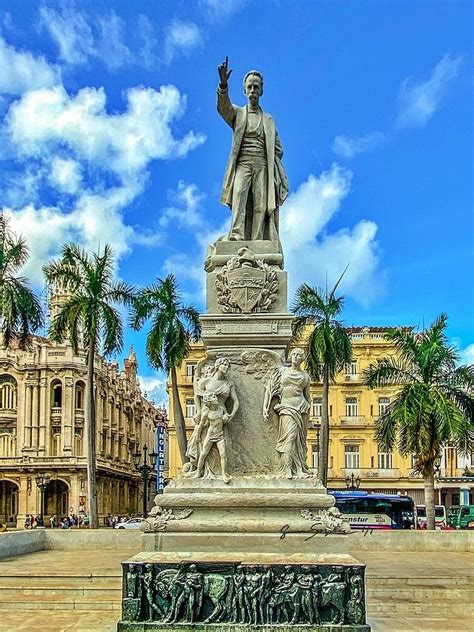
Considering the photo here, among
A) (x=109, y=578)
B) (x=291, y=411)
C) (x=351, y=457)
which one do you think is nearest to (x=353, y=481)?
(x=351, y=457)

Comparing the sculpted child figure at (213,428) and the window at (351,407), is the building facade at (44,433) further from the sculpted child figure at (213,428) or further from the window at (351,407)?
the sculpted child figure at (213,428)

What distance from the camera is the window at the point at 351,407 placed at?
59406 mm

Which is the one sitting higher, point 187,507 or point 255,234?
point 255,234

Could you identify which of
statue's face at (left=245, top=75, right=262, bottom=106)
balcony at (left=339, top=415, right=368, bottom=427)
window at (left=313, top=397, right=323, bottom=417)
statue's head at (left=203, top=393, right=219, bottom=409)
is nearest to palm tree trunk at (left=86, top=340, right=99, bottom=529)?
statue's face at (left=245, top=75, right=262, bottom=106)

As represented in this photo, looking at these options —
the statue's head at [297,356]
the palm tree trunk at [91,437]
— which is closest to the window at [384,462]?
the palm tree trunk at [91,437]

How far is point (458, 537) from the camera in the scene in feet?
75.5

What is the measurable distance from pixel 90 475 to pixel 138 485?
57246 mm

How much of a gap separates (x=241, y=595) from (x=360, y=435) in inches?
2064

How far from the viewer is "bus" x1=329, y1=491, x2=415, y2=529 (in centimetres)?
3953

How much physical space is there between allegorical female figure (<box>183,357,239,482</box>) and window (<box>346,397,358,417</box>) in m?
51.5

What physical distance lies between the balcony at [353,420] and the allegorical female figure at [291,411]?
50.8 meters

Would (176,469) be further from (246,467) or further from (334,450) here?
(246,467)

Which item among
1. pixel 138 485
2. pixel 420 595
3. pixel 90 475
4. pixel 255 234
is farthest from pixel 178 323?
pixel 138 485

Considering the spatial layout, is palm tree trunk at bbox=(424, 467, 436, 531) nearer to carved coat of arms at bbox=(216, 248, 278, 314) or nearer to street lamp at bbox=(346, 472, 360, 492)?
carved coat of arms at bbox=(216, 248, 278, 314)
